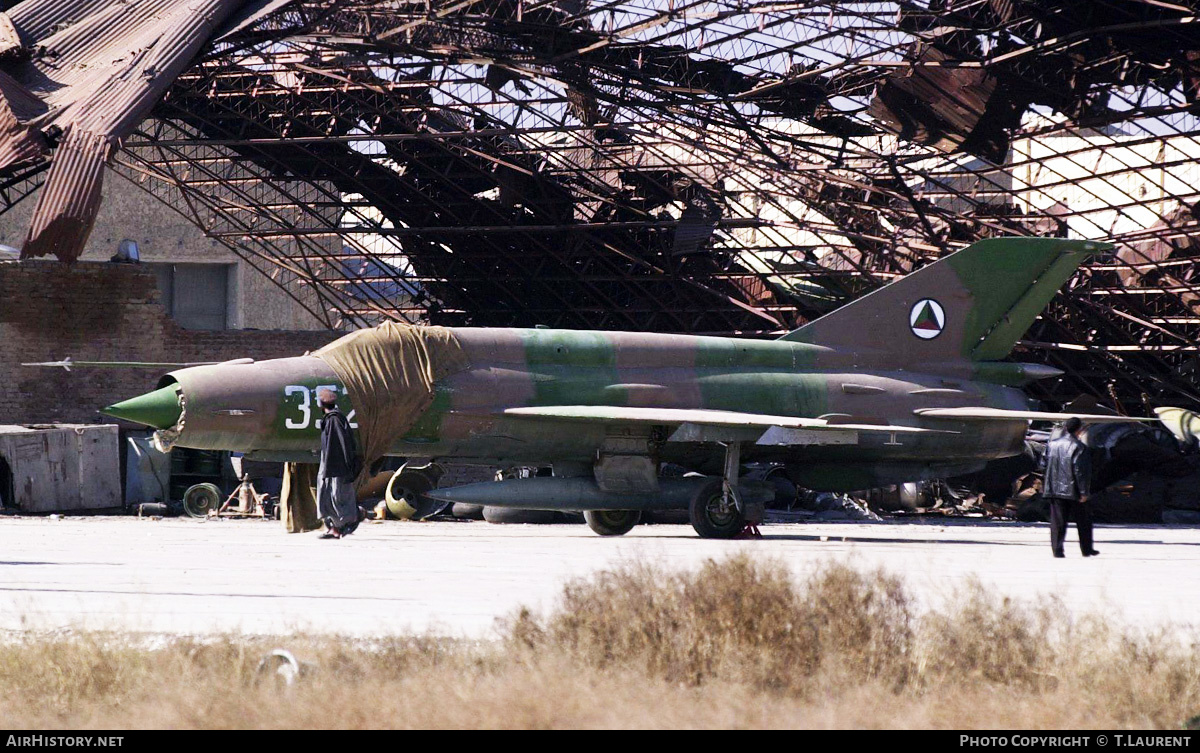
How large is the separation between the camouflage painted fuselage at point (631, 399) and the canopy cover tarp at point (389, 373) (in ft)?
0.54

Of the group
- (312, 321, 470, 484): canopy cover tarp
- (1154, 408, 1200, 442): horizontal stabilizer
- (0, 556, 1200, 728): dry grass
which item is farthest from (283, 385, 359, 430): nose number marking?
(1154, 408, 1200, 442): horizontal stabilizer

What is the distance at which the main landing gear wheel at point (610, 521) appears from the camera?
66.8ft

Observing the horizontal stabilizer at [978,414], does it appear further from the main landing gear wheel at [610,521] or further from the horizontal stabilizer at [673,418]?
the main landing gear wheel at [610,521]

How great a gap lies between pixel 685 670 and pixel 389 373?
11.9 m

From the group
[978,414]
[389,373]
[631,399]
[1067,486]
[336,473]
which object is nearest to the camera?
[1067,486]

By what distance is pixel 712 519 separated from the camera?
19375mm

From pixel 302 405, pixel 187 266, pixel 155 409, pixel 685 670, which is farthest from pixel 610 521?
pixel 187 266

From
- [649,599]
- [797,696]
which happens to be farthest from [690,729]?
[649,599]

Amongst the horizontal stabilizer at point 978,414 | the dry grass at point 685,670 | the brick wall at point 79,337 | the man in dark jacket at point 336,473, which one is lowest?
the dry grass at point 685,670

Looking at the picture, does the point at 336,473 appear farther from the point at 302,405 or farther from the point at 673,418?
the point at 673,418

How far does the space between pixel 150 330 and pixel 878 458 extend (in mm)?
16208

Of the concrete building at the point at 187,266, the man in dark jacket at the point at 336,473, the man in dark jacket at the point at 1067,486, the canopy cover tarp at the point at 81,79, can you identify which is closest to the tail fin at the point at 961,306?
the man in dark jacket at the point at 1067,486

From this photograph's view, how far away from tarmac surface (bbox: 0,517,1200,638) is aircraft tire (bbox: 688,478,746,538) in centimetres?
26
